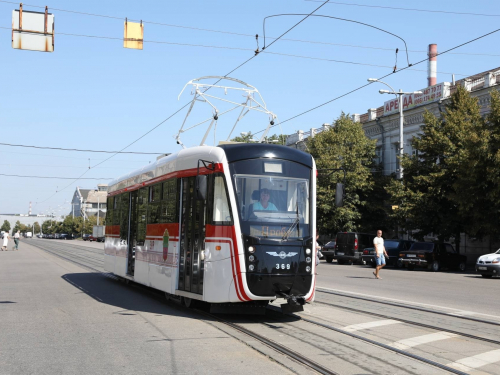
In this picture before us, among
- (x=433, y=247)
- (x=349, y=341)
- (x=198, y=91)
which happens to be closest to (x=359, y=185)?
(x=433, y=247)

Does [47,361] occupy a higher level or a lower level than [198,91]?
lower

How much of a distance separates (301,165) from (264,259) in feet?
6.41

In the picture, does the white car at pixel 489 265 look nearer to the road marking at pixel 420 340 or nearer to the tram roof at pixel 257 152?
the tram roof at pixel 257 152

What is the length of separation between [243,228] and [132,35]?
6.35 m

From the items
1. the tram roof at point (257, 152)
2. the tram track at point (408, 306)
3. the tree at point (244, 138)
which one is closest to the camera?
the tram roof at point (257, 152)

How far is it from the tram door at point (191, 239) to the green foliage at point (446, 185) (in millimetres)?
22343

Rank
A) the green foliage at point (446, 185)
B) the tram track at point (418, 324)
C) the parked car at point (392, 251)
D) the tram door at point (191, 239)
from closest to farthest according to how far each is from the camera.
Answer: the tram track at point (418, 324)
the tram door at point (191, 239)
the green foliage at point (446, 185)
the parked car at point (392, 251)

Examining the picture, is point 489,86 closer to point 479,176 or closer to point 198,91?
point 479,176

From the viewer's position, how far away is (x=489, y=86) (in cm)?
Result: 3812

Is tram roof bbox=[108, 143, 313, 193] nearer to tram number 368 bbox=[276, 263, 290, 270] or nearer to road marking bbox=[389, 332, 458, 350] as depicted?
tram number 368 bbox=[276, 263, 290, 270]

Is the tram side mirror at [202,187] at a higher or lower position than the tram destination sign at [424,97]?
lower

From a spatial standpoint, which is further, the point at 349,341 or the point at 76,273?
the point at 76,273

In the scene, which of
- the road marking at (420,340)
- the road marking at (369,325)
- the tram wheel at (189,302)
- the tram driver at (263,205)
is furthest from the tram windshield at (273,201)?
the road marking at (420,340)

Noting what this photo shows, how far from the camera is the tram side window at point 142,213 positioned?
15.4 m
